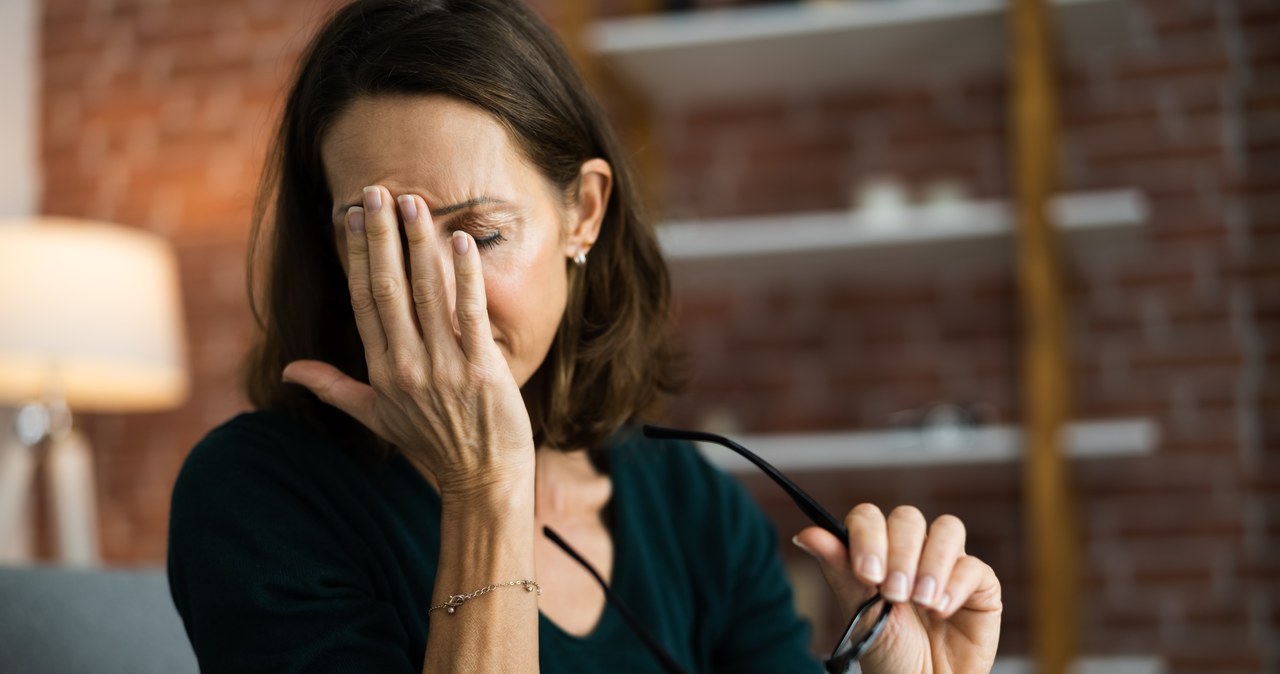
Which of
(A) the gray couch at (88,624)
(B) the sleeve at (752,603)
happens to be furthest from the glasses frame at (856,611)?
(A) the gray couch at (88,624)

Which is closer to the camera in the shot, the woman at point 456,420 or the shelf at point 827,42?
the woman at point 456,420

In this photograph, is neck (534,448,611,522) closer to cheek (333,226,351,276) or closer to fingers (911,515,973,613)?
cheek (333,226,351,276)

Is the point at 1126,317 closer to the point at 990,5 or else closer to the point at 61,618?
the point at 990,5

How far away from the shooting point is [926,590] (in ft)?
3.07

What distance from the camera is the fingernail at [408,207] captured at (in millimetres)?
1028

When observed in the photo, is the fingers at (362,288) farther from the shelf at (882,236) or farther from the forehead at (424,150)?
the shelf at (882,236)

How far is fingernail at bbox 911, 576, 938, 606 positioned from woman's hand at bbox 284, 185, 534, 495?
335 millimetres

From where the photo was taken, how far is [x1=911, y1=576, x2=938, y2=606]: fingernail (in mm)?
936

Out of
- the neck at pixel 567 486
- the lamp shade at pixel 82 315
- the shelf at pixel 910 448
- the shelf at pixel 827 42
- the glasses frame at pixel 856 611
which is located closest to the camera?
the glasses frame at pixel 856 611

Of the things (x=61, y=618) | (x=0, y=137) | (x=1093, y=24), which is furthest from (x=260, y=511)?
Result: (x=0, y=137)

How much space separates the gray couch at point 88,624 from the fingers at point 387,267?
19.4 inches

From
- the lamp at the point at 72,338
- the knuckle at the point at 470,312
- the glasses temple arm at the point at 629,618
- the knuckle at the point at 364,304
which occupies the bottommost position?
the glasses temple arm at the point at 629,618

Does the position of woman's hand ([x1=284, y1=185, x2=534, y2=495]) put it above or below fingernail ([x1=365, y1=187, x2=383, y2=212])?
below

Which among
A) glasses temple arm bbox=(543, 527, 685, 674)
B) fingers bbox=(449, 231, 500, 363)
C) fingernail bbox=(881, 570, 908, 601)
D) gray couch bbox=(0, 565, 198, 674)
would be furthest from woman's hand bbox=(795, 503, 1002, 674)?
gray couch bbox=(0, 565, 198, 674)
